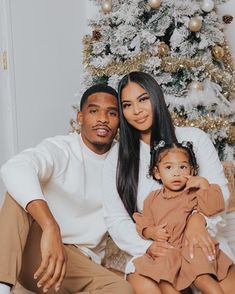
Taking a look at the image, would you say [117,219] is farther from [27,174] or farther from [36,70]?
[36,70]

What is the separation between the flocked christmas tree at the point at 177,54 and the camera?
2531 mm

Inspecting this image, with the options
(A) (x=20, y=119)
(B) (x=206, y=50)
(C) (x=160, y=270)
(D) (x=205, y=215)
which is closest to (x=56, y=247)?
(C) (x=160, y=270)

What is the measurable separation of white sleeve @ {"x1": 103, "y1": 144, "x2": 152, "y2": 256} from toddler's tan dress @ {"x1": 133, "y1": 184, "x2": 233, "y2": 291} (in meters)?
0.04

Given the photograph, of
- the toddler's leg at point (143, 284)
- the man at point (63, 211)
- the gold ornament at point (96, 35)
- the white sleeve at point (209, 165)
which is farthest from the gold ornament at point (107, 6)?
the toddler's leg at point (143, 284)

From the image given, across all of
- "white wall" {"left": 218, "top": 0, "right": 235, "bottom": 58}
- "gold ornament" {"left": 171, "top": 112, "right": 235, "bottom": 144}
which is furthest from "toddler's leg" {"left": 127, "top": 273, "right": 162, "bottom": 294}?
"white wall" {"left": 218, "top": 0, "right": 235, "bottom": 58}

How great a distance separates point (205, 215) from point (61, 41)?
2.17m

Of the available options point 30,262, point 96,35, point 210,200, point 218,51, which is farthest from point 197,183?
point 96,35

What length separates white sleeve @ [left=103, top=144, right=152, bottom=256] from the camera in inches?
62.8

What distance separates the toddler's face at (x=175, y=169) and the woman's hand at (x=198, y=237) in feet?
0.42

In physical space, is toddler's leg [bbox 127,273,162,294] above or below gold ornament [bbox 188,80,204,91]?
below

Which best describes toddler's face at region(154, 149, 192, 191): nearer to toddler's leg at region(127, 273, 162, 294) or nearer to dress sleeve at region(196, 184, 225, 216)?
dress sleeve at region(196, 184, 225, 216)

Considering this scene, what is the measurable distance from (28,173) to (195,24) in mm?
1408

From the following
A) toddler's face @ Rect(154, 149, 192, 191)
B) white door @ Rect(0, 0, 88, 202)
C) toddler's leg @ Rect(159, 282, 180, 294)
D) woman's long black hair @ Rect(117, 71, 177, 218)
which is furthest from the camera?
white door @ Rect(0, 0, 88, 202)

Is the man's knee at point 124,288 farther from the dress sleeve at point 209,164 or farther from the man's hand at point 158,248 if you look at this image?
the dress sleeve at point 209,164
